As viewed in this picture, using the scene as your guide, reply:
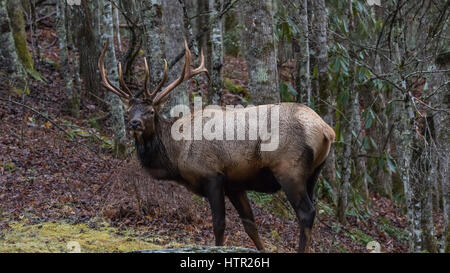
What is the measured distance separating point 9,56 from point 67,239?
837cm

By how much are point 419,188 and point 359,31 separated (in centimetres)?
809

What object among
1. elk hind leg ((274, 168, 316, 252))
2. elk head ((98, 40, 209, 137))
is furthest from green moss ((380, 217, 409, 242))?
elk head ((98, 40, 209, 137))

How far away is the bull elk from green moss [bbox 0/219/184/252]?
1.07m

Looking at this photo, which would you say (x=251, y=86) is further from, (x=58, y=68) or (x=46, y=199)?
(x=58, y=68)

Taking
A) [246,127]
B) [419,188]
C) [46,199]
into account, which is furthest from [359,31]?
[46,199]

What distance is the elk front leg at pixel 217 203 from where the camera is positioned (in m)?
7.79

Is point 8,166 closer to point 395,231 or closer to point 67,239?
point 67,239

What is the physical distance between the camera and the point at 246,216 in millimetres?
8250

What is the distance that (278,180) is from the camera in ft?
25.5

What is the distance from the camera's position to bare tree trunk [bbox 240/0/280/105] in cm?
1014

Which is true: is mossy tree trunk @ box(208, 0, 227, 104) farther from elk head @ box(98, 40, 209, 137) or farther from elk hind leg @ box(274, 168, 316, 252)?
elk hind leg @ box(274, 168, 316, 252)

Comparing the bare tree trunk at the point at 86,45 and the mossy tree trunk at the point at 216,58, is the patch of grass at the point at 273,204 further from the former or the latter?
the bare tree trunk at the point at 86,45

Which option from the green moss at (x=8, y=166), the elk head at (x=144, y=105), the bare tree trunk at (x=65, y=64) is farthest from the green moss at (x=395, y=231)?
the green moss at (x=8, y=166)

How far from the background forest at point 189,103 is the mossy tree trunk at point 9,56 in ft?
0.12
